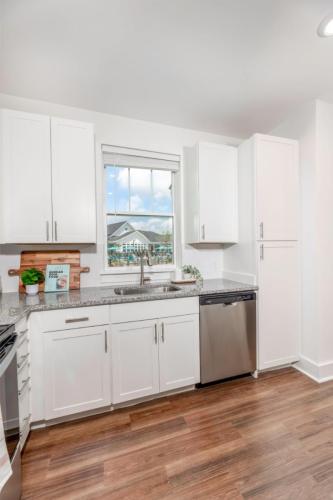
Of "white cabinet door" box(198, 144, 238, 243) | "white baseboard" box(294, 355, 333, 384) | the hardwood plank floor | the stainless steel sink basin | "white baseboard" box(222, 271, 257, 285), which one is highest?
"white cabinet door" box(198, 144, 238, 243)

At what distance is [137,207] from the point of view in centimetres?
285

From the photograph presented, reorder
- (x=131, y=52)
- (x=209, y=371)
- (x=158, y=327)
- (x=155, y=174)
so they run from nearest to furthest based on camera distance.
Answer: (x=131, y=52) < (x=158, y=327) < (x=209, y=371) < (x=155, y=174)

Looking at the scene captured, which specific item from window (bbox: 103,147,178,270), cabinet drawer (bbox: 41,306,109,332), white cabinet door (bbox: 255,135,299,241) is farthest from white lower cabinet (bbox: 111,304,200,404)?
white cabinet door (bbox: 255,135,299,241)

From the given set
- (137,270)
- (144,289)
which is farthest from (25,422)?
(137,270)

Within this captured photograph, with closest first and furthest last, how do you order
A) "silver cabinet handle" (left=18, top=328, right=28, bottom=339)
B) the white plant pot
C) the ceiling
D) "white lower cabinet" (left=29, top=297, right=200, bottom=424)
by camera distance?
1. the ceiling
2. "silver cabinet handle" (left=18, top=328, right=28, bottom=339)
3. "white lower cabinet" (left=29, top=297, right=200, bottom=424)
4. the white plant pot

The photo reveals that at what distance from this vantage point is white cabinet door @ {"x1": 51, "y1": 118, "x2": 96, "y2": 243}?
211 centimetres

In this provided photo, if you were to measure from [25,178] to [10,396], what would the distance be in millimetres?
1582

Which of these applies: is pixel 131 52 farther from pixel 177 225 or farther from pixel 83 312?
pixel 83 312

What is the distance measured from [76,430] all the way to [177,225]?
7.08 feet

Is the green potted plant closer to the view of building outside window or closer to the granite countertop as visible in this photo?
the granite countertop

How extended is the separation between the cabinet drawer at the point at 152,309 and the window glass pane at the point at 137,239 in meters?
0.80

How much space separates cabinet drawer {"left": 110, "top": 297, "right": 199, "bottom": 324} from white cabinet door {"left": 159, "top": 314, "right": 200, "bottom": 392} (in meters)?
0.06

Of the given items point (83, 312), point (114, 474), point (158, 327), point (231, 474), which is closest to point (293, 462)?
point (231, 474)

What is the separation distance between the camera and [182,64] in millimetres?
1902
